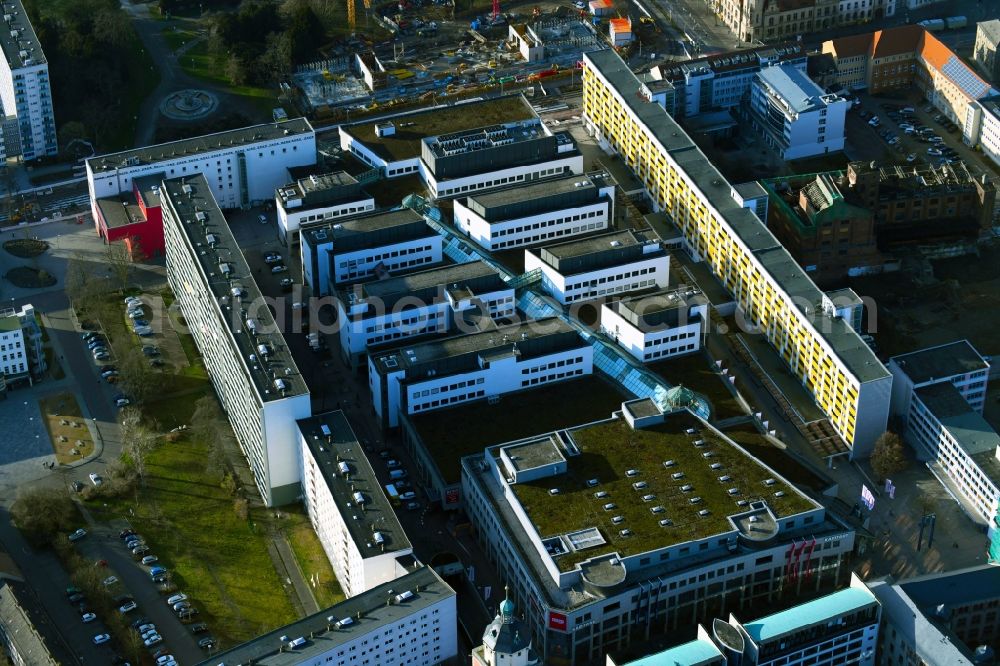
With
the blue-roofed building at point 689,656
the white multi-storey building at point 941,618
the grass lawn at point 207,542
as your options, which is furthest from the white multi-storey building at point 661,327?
the blue-roofed building at point 689,656

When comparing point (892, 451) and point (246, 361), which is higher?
point (246, 361)

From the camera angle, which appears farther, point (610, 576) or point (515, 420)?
point (515, 420)

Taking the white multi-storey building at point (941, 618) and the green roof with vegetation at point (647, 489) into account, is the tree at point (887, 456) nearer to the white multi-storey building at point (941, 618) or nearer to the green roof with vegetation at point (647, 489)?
the green roof with vegetation at point (647, 489)

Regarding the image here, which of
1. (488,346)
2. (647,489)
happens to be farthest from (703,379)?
(647,489)

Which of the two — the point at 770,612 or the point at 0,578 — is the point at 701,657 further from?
the point at 0,578

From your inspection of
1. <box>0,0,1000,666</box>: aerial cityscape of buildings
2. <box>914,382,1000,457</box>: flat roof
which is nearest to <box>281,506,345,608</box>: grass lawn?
<box>0,0,1000,666</box>: aerial cityscape of buildings

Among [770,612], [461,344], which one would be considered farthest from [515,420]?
[770,612]
